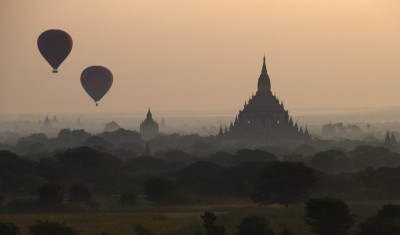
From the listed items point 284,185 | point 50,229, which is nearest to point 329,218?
point 50,229

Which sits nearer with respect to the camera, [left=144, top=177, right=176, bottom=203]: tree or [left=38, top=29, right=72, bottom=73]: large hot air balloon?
[left=144, top=177, right=176, bottom=203]: tree

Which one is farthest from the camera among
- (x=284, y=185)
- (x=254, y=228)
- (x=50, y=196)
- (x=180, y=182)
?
(x=180, y=182)

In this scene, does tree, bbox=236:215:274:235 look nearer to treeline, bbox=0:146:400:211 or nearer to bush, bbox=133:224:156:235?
bush, bbox=133:224:156:235

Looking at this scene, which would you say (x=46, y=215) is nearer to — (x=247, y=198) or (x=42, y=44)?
(x=247, y=198)

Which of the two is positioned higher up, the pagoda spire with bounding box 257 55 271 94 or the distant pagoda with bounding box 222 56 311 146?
the pagoda spire with bounding box 257 55 271 94

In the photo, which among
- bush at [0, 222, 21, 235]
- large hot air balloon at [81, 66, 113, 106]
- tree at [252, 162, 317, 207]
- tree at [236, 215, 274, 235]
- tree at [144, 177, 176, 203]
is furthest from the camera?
large hot air balloon at [81, 66, 113, 106]

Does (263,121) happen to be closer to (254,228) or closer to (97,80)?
(97,80)

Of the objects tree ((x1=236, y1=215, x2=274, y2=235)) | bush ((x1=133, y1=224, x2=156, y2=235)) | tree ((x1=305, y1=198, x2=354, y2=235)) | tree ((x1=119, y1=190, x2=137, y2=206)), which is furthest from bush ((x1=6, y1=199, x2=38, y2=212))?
tree ((x1=305, y1=198, x2=354, y2=235))

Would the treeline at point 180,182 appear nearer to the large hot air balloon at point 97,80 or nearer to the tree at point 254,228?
the large hot air balloon at point 97,80
